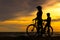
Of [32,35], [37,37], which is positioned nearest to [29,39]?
[32,35]

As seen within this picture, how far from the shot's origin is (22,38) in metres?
23.7

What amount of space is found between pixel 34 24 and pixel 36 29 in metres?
0.50

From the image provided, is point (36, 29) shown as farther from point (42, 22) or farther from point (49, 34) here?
point (49, 34)

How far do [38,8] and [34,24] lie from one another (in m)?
1.57

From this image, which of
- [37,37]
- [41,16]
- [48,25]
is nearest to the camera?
[37,37]

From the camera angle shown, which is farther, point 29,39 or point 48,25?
point 48,25

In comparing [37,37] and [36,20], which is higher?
[36,20]

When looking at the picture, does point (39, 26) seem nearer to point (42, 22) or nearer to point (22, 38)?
point (42, 22)

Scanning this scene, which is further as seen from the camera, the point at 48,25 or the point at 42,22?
the point at 48,25

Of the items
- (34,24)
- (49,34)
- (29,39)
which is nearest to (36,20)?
(34,24)

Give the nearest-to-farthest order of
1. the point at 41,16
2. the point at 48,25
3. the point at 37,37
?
the point at 37,37, the point at 41,16, the point at 48,25

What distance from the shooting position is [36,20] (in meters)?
22.7

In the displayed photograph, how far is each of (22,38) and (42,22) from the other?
8.32 feet

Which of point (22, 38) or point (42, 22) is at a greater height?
point (42, 22)
